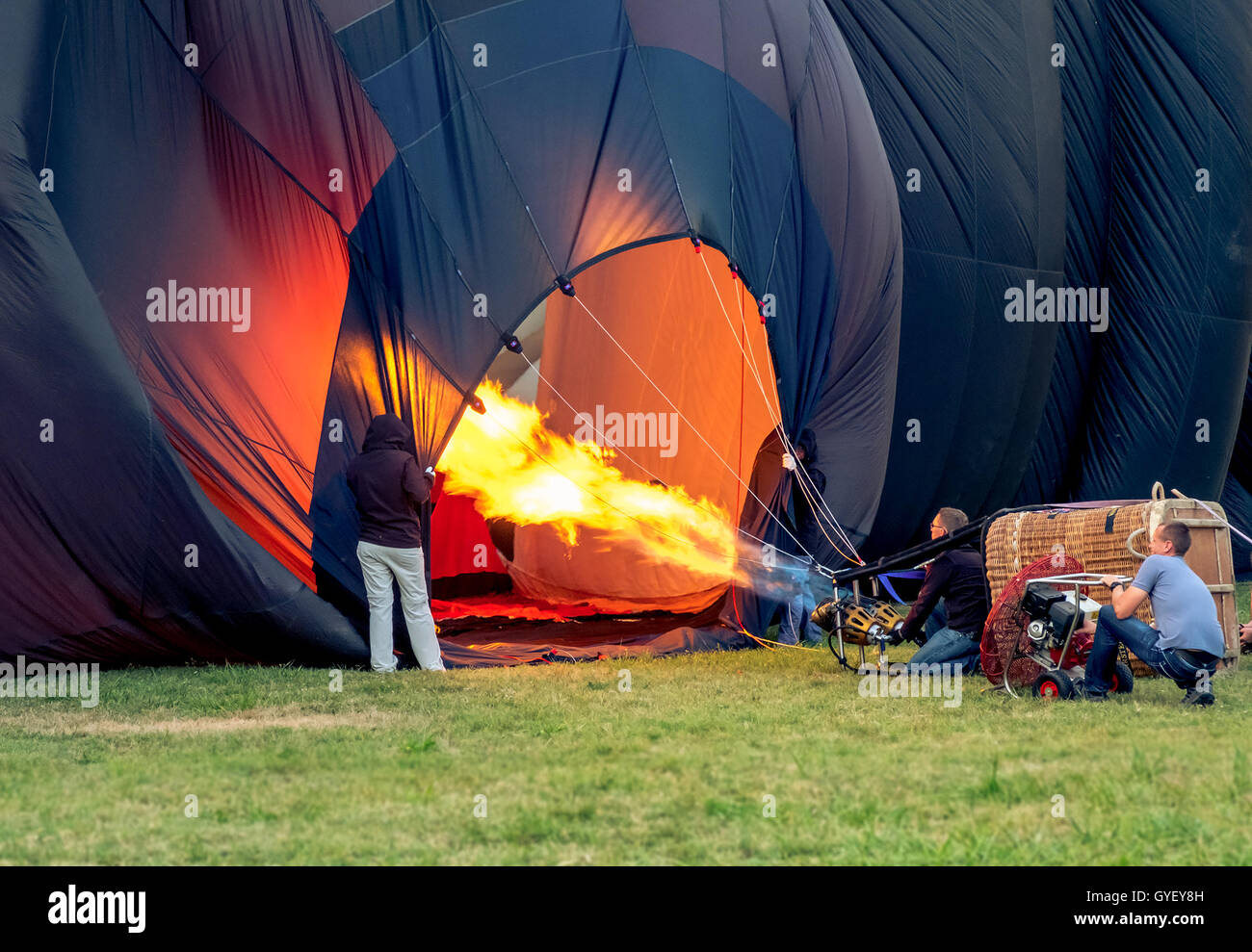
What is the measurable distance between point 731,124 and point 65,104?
13.8ft

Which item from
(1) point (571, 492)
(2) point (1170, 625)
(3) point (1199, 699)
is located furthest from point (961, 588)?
(1) point (571, 492)

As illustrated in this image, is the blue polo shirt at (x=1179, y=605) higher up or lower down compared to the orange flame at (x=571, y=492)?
lower down

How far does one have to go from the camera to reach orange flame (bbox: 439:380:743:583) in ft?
33.5

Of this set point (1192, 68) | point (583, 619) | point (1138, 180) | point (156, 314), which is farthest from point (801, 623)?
point (1192, 68)

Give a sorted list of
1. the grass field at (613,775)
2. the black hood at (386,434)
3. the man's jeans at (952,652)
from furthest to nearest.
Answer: the black hood at (386,434) → the man's jeans at (952,652) → the grass field at (613,775)

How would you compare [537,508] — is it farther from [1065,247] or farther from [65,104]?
[1065,247]

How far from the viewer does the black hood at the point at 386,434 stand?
8.41m

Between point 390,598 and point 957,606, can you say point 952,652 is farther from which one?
point 390,598

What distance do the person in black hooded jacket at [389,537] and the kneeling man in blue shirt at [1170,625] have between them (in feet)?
12.4

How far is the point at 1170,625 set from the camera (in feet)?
22.4

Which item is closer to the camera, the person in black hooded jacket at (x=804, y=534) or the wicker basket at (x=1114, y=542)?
the wicker basket at (x=1114, y=542)

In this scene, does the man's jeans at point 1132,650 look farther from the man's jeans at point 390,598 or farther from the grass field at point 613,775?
the man's jeans at point 390,598

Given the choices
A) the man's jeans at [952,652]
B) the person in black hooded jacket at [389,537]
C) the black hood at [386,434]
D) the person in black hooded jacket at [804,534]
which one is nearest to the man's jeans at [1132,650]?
the man's jeans at [952,652]

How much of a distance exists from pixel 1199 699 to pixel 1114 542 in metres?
1.24
